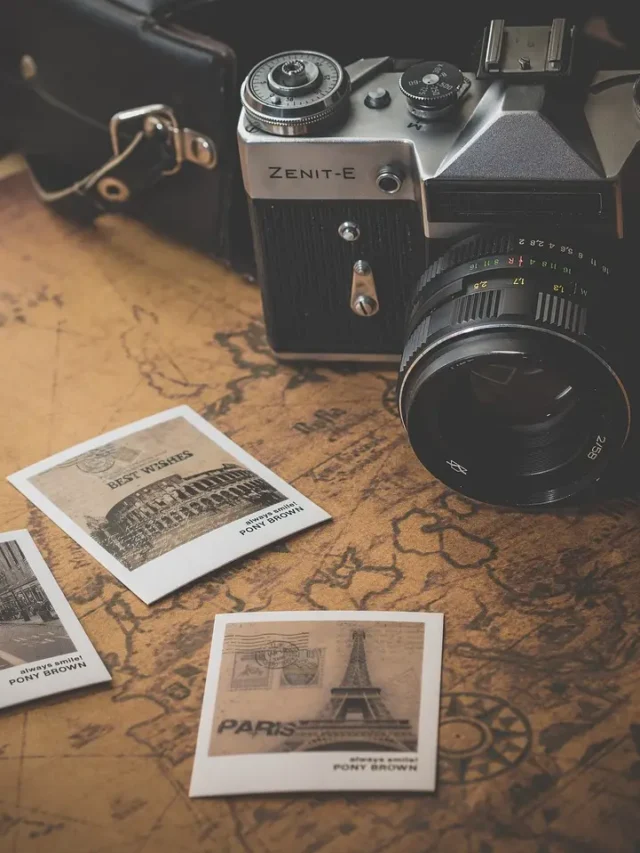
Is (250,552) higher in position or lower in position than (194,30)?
lower

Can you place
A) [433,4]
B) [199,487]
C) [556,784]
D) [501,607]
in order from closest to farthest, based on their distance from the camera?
[556,784] < [501,607] < [199,487] < [433,4]

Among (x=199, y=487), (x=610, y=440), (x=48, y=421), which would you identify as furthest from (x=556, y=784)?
(x=48, y=421)

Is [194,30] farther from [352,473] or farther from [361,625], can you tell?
[361,625]

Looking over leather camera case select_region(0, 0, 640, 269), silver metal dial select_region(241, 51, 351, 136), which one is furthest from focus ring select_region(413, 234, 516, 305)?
leather camera case select_region(0, 0, 640, 269)

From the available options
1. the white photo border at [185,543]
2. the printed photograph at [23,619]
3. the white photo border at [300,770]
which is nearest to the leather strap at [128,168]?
the white photo border at [185,543]

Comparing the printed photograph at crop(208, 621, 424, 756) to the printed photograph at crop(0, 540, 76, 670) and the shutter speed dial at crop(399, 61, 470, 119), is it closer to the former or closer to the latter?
the printed photograph at crop(0, 540, 76, 670)

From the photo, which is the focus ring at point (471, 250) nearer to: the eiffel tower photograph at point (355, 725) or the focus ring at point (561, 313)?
the focus ring at point (561, 313)

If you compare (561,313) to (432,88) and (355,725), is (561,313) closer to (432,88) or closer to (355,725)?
(432,88)
